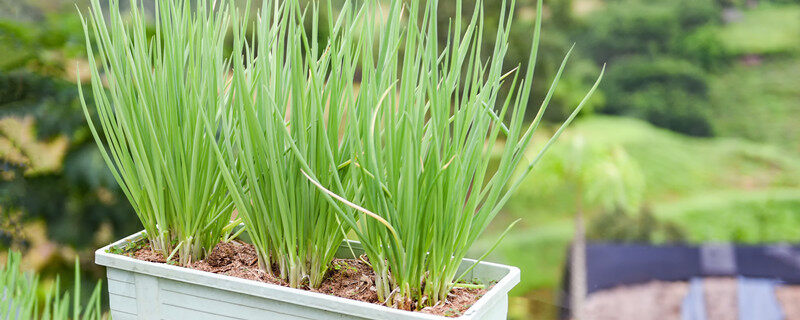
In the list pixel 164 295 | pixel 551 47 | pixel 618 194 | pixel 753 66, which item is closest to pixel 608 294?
pixel 618 194

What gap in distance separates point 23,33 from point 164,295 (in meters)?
1.28

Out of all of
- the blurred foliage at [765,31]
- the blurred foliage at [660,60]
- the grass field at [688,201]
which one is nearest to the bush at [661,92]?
the blurred foliage at [660,60]

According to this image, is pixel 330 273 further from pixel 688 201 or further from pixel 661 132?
pixel 661 132

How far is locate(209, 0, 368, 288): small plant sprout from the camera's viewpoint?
0.86 meters

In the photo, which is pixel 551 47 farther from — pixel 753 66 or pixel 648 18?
pixel 753 66

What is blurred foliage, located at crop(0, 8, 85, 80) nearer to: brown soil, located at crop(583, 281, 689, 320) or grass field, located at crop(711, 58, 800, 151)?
brown soil, located at crop(583, 281, 689, 320)

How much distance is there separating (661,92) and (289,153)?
12.6ft

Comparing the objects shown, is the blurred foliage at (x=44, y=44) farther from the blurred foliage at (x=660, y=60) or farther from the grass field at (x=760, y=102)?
the grass field at (x=760, y=102)

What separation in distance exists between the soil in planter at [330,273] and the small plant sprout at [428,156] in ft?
0.09

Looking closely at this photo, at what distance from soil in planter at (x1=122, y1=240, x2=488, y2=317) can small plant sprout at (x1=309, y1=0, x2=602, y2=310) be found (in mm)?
27

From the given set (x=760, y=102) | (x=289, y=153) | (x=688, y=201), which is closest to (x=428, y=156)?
(x=289, y=153)

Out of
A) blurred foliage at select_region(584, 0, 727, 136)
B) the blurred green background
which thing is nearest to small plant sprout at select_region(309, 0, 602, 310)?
the blurred green background

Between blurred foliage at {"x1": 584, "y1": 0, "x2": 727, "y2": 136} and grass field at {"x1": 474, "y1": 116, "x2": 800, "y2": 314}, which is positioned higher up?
blurred foliage at {"x1": 584, "y1": 0, "x2": 727, "y2": 136}

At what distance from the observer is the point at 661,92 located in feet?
14.1
